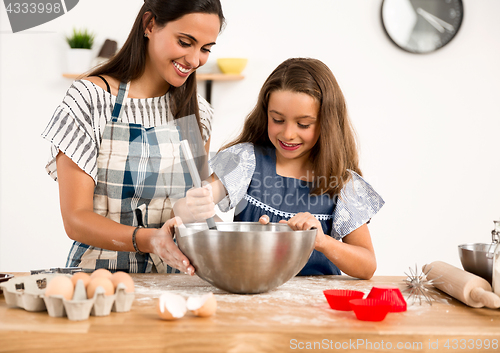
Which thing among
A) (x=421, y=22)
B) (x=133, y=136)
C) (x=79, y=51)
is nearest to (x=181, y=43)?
(x=133, y=136)

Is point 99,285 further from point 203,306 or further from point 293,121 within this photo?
point 293,121

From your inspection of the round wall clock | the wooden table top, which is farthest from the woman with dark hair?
the round wall clock

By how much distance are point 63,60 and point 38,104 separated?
1.04 feet

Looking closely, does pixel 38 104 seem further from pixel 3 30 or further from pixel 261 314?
pixel 261 314

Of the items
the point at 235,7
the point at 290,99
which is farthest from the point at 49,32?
the point at 290,99

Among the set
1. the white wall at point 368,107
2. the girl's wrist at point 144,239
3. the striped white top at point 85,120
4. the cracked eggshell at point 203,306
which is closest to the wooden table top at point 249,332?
the cracked eggshell at point 203,306

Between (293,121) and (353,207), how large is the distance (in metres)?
0.30

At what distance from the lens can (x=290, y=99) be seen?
1.25 metres

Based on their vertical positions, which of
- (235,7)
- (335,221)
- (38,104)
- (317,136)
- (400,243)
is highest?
(235,7)

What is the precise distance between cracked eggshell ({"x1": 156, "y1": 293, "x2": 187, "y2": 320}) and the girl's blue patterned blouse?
597 mm

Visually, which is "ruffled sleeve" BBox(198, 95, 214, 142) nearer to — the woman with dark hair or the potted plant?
the woman with dark hair

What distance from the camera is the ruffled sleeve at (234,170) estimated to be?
134 centimetres

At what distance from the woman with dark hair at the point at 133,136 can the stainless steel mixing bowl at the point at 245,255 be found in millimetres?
216

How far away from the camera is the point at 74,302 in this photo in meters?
0.72
